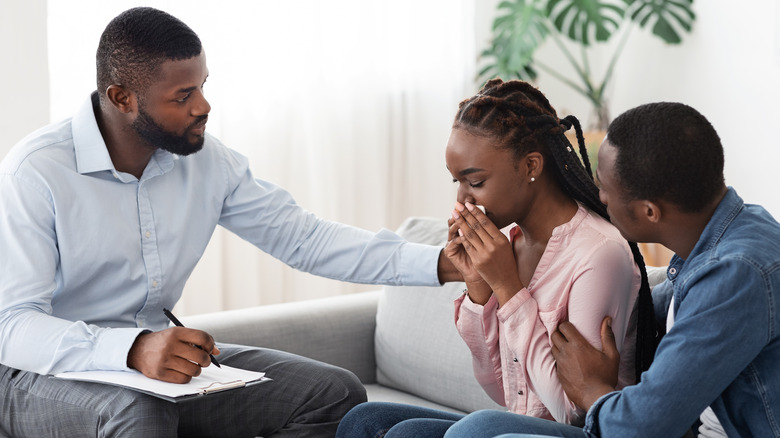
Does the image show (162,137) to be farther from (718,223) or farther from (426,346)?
(718,223)

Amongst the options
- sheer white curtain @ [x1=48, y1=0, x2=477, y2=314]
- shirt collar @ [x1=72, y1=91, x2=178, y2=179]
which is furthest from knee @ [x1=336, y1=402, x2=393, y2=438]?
sheer white curtain @ [x1=48, y1=0, x2=477, y2=314]

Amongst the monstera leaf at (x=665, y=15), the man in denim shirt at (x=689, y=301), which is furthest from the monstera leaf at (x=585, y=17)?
the man in denim shirt at (x=689, y=301)

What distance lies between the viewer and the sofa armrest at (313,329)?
2270mm

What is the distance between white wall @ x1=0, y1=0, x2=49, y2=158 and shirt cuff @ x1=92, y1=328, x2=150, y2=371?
1.39 m

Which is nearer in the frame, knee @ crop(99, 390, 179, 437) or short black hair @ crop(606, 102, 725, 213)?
short black hair @ crop(606, 102, 725, 213)

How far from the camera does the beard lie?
1.79 meters

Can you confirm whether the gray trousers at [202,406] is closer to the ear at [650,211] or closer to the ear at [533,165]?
the ear at [533,165]

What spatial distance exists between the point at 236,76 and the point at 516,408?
2307mm

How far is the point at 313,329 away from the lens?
236 cm

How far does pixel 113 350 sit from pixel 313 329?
0.85 m

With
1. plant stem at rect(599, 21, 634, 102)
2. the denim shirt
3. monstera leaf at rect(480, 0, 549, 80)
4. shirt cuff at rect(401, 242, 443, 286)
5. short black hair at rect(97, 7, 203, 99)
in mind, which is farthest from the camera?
plant stem at rect(599, 21, 634, 102)

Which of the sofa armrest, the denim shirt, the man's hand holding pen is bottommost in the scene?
the sofa armrest

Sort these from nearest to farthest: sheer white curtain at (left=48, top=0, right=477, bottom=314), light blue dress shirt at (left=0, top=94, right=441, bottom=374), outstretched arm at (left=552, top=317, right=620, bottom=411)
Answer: outstretched arm at (left=552, top=317, right=620, bottom=411) → light blue dress shirt at (left=0, top=94, right=441, bottom=374) → sheer white curtain at (left=48, top=0, right=477, bottom=314)

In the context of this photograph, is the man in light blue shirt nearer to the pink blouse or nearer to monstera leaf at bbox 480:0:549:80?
the pink blouse
